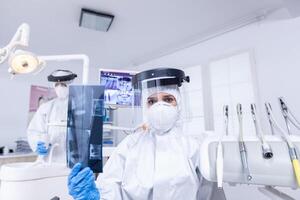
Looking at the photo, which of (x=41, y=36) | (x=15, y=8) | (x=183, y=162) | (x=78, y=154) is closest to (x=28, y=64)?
(x=78, y=154)

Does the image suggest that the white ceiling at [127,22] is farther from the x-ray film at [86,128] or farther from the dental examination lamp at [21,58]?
the x-ray film at [86,128]

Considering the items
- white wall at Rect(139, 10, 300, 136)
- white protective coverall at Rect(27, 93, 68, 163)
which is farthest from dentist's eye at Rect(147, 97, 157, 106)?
white wall at Rect(139, 10, 300, 136)

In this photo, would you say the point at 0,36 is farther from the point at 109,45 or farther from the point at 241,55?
the point at 241,55

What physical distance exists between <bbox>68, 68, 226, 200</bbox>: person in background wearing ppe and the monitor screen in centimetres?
32

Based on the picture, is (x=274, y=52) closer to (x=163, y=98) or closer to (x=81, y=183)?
(x=163, y=98)

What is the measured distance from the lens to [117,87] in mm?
1484

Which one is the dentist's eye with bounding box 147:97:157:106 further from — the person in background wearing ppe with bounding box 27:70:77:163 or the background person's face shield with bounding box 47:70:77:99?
the background person's face shield with bounding box 47:70:77:99

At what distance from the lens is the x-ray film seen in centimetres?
70

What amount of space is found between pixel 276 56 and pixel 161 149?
1413 millimetres

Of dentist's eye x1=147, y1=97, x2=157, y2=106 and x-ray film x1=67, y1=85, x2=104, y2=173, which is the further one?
dentist's eye x1=147, y1=97, x2=157, y2=106

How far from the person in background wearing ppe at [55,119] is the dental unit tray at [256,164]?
1.08m

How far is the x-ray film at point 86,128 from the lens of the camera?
70 centimetres

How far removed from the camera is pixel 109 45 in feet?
8.34

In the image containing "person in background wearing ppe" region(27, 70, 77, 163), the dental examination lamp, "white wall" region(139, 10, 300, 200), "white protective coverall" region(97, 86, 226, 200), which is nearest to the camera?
the dental examination lamp
